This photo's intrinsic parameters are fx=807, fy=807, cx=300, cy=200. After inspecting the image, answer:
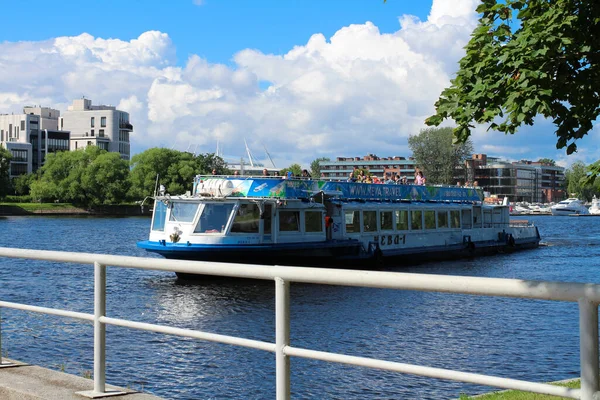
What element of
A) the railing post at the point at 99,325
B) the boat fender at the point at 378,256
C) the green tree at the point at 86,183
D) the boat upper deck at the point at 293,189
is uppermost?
the green tree at the point at 86,183

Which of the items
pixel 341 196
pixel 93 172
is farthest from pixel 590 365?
pixel 93 172

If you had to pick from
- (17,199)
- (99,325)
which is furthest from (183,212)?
(17,199)

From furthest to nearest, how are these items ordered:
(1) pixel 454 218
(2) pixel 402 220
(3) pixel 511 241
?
(3) pixel 511 241
(1) pixel 454 218
(2) pixel 402 220

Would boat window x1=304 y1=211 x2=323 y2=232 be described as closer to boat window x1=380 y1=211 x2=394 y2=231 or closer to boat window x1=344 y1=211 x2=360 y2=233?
boat window x1=344 y1=211 x2=360 y2=233

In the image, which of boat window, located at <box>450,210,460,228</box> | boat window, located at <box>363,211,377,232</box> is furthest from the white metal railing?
boat window, located at <box>450,210,460,228</box>

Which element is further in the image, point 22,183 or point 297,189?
point 22,183

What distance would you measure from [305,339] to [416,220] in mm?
26127

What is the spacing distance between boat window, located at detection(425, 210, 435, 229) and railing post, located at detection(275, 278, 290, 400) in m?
40.2

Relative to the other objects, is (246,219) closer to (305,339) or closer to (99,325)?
(305,339)

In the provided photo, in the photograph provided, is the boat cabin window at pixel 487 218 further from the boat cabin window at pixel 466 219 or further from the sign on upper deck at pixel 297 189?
the sign on upper deck at pixel 297 189

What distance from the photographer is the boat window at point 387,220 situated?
40875 millimetres

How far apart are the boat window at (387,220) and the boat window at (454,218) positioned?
7107 millimetres

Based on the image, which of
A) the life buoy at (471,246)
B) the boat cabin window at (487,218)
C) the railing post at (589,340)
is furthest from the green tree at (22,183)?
the railing post at (589,340)

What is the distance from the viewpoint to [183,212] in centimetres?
3291
